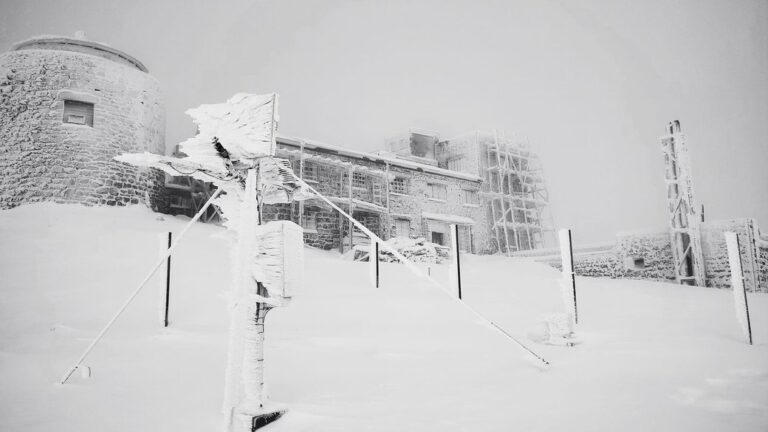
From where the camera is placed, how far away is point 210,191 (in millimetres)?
16344

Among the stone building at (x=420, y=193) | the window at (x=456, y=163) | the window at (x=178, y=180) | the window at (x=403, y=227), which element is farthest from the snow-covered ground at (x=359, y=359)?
the window at (x=456, y=163)

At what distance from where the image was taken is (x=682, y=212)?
577 inches

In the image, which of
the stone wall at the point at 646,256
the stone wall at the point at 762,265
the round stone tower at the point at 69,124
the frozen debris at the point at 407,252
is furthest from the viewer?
the frozen debris at the point at 407,252

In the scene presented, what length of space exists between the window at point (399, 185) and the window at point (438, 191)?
1601 mm

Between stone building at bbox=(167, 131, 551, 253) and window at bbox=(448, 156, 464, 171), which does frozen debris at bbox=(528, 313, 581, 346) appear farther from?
window at bbox=(448, 156, 464, 171)

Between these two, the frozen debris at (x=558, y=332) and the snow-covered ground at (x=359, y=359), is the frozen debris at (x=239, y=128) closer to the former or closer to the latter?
the snow-covered ground at (x=359, y=359)

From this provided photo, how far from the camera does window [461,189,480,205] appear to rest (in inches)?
933

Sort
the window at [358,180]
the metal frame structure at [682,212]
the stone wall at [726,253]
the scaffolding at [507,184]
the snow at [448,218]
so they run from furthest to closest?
the scaffolding at [507,184]
the snow at [448,218]
the window at [358,180]
the metal frame structure at [682,212]
the stone wall at [726,253]

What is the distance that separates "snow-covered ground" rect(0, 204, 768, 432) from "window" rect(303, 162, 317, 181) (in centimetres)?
852

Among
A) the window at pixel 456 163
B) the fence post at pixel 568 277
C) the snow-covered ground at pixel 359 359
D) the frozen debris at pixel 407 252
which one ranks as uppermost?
the window at pixel 456 163

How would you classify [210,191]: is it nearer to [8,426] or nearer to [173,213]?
[173,213]

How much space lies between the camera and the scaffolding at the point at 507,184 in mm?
25422

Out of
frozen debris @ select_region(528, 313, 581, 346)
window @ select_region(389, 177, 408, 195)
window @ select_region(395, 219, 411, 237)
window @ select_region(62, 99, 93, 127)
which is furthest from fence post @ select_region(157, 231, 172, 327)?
window @ select_region(389, 177, 408, 195)

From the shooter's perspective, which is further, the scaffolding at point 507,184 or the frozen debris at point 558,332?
the scaffolding at point 507,184
